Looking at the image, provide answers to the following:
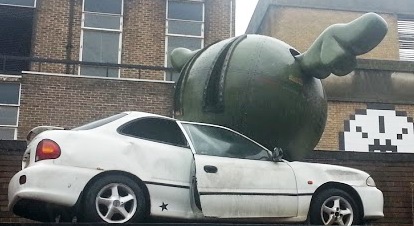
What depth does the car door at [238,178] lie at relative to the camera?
6.17m

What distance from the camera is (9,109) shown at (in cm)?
1755

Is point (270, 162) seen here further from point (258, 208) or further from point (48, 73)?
point (48, 73)

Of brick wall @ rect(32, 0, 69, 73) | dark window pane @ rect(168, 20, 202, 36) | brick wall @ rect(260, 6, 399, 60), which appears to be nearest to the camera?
brick wall @ rect(32, 0, 69, 73)

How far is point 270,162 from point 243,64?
1.45 m

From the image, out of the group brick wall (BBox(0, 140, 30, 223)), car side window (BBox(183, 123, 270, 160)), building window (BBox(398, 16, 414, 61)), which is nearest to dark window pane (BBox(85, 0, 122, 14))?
brick wall (BBox(0, 140, 30, 223))

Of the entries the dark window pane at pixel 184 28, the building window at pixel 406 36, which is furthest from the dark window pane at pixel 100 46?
the building window at pixel 406 36

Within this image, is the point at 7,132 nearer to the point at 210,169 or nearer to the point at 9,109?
the point at 9,109

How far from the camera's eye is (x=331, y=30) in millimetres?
7270

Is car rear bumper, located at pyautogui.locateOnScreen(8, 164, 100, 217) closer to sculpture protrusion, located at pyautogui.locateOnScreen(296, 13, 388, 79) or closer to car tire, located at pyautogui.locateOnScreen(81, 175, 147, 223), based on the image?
car tire, located at pyautogui.locateOnScreen(81, 175, 147, 223)

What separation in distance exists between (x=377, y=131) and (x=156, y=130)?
13276 mm

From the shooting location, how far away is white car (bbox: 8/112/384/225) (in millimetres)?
5723

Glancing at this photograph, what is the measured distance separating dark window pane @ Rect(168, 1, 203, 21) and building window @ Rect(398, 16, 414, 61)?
11078 mm

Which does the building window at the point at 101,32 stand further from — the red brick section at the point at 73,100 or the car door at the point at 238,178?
the car door at the point at 238,178

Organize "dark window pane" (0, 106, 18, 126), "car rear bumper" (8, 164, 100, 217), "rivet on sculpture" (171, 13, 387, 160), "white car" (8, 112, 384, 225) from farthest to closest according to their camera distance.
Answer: "dark window pane" (0, 106, 18, 126) → "rivet on sculpture" (171, 13, 387, 160) → "white car" (8, 112, 384, 225) → "car rear bumper" (8, 164, 100, 217)
